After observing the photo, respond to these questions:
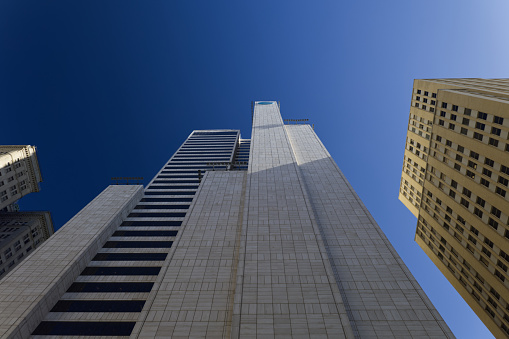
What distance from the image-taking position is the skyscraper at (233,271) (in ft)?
111

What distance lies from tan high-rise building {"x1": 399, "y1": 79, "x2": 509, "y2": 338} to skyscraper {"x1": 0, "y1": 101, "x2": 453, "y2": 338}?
1995 cm

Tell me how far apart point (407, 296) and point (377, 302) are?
453 cm

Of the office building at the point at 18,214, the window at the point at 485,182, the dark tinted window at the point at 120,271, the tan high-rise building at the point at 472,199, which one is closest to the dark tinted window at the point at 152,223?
the dark tinted window at the point at 120,271

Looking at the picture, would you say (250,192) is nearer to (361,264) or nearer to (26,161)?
(361,264)

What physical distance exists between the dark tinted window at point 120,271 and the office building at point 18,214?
43534 millimetres

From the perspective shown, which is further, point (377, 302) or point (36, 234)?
point (36, 234)

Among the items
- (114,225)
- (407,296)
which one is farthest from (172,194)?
(407,296)

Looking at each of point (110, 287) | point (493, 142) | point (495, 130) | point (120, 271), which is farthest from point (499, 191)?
point (120, 271)

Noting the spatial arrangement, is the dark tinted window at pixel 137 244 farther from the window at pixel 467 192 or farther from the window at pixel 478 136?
the window at pixel 478 136

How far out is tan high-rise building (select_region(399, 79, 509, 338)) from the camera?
159 ft

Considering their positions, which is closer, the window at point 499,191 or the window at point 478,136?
the window at point 499,191

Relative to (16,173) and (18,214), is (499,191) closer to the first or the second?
(16,173)

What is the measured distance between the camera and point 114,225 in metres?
72.9

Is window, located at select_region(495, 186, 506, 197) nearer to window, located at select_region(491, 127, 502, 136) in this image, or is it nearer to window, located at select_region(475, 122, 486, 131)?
window, located at select_region(491, 127, 502, 136)
